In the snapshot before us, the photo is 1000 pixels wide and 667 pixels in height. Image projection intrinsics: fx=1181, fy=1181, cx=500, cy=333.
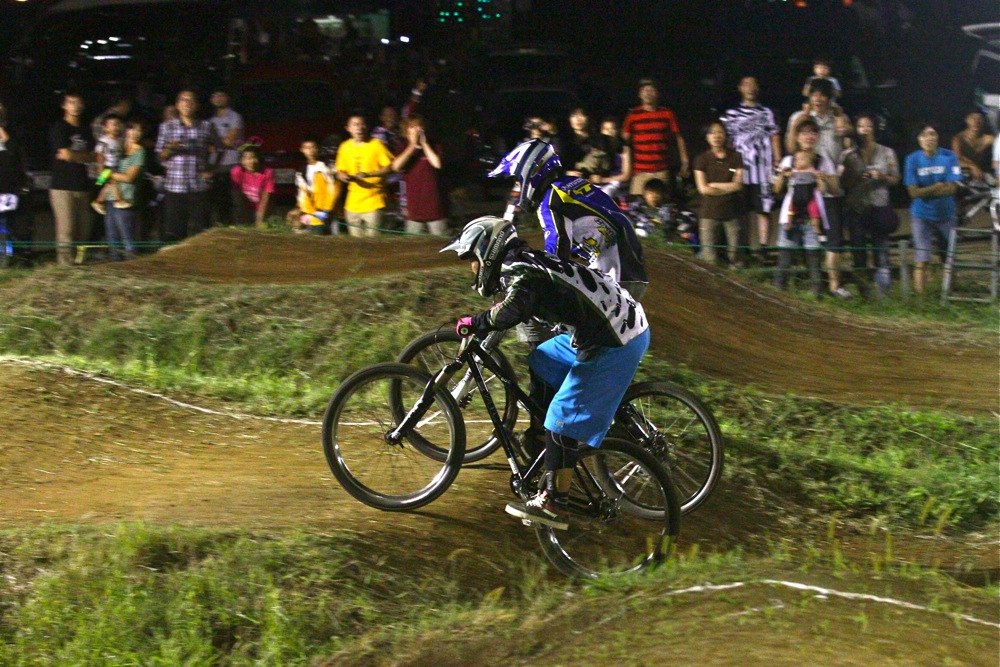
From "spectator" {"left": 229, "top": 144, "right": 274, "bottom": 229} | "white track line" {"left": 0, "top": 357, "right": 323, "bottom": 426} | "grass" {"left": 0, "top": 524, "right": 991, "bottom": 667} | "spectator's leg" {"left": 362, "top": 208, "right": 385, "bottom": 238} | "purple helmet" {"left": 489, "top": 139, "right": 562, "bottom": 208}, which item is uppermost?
"purple helmet" {"left": 489, "top": 139, "right": 562, "bottom": 208}

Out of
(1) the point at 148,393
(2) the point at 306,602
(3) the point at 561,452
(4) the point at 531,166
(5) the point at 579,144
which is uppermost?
(5) the point at 579,144

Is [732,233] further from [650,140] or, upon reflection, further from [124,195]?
[124,195]

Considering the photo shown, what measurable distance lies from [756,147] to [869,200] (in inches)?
56.6

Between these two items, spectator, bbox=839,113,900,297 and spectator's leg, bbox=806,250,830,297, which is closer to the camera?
spectator's leg, bbox=806,250,830,297

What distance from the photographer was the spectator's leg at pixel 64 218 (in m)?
12.9

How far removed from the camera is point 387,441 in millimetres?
6434

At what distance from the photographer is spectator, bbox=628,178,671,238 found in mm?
12898

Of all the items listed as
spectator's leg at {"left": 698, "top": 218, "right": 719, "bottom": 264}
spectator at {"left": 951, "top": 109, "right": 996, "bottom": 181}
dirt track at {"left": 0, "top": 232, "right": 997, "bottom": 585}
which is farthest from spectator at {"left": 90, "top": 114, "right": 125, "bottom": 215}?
spectator at {"left": 951, "top": 109, "right": 996, "bottom": 181}

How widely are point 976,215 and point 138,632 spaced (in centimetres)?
1238

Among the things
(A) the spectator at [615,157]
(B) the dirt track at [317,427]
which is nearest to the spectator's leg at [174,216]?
(B) the dirt track at [317,427]

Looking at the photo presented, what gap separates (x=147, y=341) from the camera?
9.81m

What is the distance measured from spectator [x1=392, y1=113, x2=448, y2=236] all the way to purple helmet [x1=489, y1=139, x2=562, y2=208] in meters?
5.70

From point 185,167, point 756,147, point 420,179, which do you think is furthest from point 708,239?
point 185,167

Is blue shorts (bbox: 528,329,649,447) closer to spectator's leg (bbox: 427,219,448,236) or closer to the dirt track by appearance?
the dirt track
